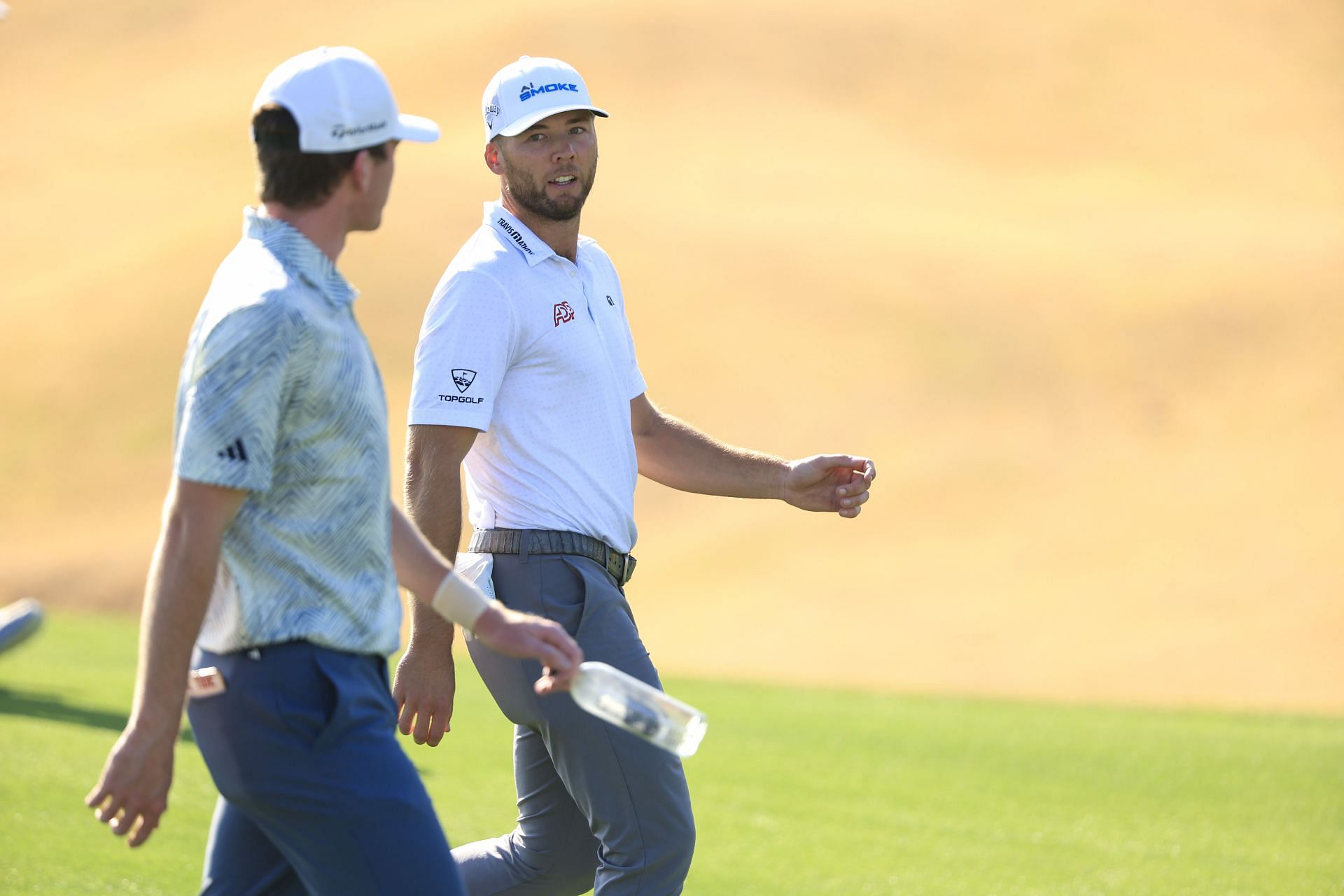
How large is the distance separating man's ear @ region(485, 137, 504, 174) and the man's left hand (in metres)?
1.25

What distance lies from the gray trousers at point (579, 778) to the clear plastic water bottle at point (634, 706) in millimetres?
→ 833

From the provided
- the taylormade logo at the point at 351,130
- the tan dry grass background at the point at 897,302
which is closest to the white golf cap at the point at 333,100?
the taylormade logo at the point at 351,130

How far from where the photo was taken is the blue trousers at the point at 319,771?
2803 millimetres

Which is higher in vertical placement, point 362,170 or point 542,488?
point 362,170

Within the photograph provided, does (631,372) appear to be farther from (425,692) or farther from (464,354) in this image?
(425,692)

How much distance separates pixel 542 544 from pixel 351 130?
1.59 m

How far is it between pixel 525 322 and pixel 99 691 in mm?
8709

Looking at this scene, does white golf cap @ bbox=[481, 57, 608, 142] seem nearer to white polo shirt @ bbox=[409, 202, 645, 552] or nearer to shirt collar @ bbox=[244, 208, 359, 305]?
white polo shirt @ bbox=[409, 202, 645, 552]

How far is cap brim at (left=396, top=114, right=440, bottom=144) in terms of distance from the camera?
311cm

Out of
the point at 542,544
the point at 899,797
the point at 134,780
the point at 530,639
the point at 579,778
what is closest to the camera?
the point at 134,780

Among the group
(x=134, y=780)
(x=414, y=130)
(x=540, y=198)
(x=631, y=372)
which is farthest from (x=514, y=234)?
(x=134, y=780)

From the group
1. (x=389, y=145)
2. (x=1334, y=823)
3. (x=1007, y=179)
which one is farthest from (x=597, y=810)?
(x=1007, y=179)

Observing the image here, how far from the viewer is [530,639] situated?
3.10 metres

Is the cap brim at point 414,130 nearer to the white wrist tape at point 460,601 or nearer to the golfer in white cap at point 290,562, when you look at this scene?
the golfer in white cap at point 290,562
